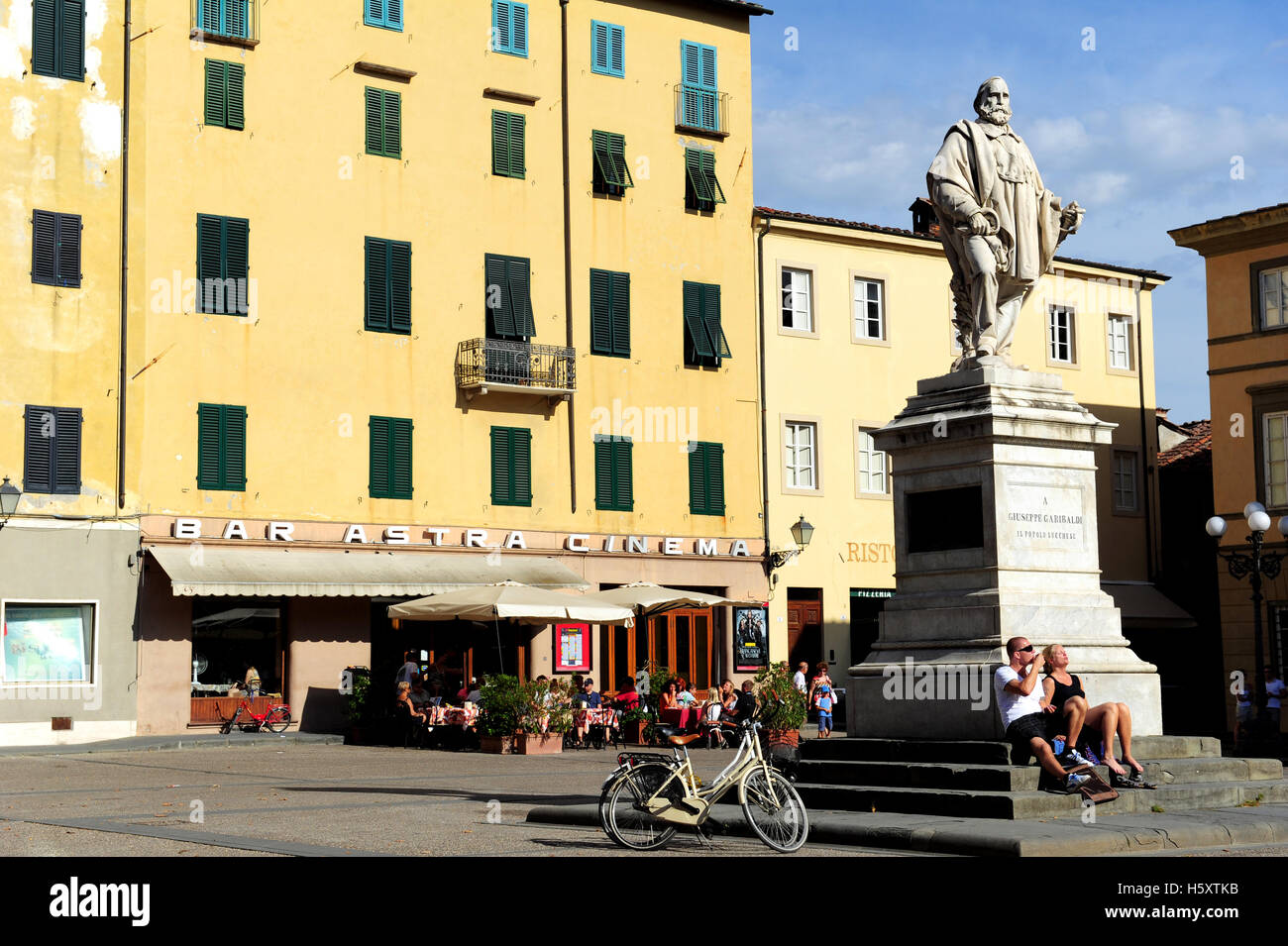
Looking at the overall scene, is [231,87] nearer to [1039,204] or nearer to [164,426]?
[164,426]

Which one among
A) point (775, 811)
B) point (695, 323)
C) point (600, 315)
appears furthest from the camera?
point (695, 323)

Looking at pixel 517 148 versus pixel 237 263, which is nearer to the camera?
pixel 237 263

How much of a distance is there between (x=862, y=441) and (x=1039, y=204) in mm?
24023

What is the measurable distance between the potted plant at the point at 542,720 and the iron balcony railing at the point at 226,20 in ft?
44.8

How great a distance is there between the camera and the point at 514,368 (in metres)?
35.4

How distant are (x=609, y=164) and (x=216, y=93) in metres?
8.49

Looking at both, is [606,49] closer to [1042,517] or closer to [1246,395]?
[1246,395]

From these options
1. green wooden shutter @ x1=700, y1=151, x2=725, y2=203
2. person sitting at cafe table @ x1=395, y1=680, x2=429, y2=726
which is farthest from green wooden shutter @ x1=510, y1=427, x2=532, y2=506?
green wooden shutter @ x1=700, y1=151, x2=725, y2=203

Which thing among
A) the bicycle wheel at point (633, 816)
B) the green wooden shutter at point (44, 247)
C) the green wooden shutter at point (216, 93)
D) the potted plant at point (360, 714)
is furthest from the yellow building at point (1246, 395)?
the bicycle wheel at point (633, 816)

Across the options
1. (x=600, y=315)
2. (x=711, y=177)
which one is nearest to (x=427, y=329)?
(x=600, y=315)

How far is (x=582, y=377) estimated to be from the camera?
120ft

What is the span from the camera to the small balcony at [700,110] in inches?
1521

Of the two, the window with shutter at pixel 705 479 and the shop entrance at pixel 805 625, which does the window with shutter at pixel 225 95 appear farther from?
the shop entrance at pixel 805 625

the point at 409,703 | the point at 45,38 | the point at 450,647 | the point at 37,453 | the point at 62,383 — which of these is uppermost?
the point at 45,38
